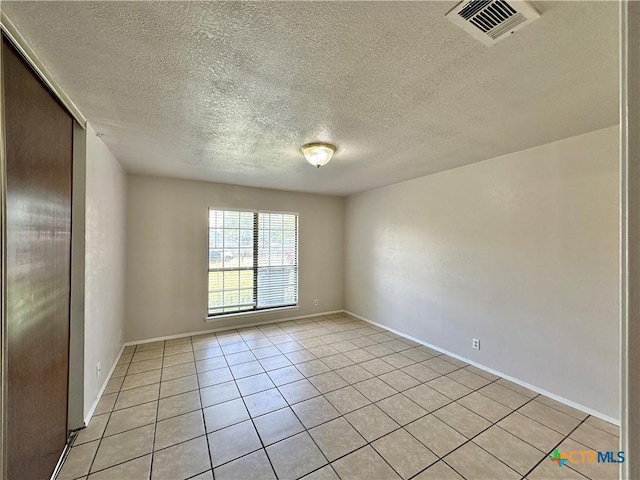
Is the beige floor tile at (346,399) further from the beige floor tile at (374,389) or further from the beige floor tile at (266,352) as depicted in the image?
the beige floor tile at (266,352)

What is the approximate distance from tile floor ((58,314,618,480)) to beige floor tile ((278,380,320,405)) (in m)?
0.02

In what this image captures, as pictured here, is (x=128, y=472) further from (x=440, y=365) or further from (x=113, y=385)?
(x=440, y=365)

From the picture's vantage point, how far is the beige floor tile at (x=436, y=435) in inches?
79.6

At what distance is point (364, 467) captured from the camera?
1845mm

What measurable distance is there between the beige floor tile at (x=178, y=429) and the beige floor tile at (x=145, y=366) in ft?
3.56

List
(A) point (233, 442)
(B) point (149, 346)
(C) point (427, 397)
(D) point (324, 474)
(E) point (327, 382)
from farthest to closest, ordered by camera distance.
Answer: (B) point (149, 346)
(E) point (327, 382)
(C) point (427, 397)
(A) point (233, 442)
(D) point (324, 474)

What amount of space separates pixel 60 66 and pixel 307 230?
3.98 m

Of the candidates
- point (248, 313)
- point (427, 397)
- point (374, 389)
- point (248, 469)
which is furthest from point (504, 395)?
point (248, 313)

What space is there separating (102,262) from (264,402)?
2045 mm

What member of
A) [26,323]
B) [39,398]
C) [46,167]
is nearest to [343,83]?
[46,167]

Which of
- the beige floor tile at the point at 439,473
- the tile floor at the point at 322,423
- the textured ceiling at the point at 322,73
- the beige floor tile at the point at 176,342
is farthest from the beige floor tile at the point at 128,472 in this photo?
the textured ceiling at the point at 322,73

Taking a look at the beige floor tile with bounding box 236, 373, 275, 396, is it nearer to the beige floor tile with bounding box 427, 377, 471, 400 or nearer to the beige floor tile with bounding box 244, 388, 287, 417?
the beige floor tile with bounding box 244, 388, 287, 417

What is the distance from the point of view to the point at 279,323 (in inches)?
191

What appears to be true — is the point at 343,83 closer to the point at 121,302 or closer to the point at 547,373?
the point at 547,373
